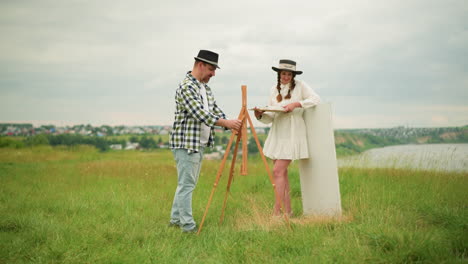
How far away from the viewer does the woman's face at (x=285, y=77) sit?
17.2 feet

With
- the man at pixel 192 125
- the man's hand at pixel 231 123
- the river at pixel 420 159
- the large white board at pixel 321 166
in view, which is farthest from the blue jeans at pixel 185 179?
the river at pixel 420 159

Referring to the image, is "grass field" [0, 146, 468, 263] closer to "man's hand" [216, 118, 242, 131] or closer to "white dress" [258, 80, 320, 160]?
"white dress" [258, 80, 320, 160]

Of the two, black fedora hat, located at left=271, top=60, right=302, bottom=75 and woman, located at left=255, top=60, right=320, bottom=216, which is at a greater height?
black fedora hat, located at left=271, top=60, right=302, bottom=75

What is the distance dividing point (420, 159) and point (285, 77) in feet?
17.9

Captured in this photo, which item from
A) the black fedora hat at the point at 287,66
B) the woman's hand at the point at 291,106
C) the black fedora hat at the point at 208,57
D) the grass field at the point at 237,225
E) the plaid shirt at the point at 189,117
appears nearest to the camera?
the grass field at the point at 237,225

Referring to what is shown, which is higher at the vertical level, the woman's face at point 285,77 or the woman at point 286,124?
the woman's face at point 285,77

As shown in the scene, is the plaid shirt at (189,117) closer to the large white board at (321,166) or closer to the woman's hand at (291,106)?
the woman's hand at (291,106)

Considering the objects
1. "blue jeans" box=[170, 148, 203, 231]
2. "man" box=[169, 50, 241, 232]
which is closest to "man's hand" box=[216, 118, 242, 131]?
"man" box=[169, 50, 241, 232]

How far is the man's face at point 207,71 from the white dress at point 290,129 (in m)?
1.05

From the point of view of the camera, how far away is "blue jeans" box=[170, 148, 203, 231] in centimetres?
472

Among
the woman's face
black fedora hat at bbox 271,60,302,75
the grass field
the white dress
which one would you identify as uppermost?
black fedora hat at bbox 271,60,302,75

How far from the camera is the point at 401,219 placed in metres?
4.59

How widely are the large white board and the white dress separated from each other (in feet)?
0.39

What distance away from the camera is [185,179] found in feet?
15.6
